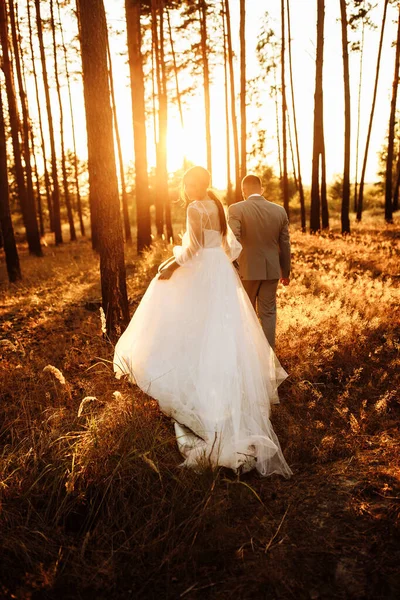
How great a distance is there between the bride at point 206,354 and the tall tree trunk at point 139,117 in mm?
10971

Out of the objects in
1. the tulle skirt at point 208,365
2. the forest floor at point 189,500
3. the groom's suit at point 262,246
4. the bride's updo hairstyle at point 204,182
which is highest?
the bride's updo hairstyle at point 204,182

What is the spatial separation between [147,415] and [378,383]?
2.75 metres

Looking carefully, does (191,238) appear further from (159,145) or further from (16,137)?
(159,145)

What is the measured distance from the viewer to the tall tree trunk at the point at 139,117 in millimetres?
14430

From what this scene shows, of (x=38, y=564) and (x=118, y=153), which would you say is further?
(x=118, y=153)

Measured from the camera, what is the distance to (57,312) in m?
8.48

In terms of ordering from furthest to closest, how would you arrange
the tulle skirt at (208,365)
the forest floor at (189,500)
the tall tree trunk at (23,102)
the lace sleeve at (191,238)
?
the tall tree trunk at (23,102) < the lace sleeve at (191,238) < the tulle skirt at (208,365) < the forest floor at (189,500)

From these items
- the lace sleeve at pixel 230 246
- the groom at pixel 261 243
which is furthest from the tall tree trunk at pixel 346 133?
the lace sleeve at pixel 230 246

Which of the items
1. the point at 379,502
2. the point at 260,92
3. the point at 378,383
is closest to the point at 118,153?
the point at 260,92

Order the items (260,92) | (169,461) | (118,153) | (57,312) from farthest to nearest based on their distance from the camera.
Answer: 1. (260,92)
2. (118,153)
3. (57,312)
4. (169,461)

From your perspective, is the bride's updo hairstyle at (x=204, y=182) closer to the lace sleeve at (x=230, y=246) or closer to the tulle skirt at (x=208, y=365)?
the lace sleeve at (x=230, y=246)

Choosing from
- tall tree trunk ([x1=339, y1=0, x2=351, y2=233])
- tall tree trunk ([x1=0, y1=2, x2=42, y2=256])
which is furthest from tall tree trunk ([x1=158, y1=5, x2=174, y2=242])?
tall tree trunk ([x1=339, y1=0, x2=351, y2=233])

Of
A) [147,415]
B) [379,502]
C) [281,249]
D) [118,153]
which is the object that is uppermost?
[118,153]

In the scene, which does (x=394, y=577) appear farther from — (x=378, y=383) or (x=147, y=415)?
(x=378, y=383)
